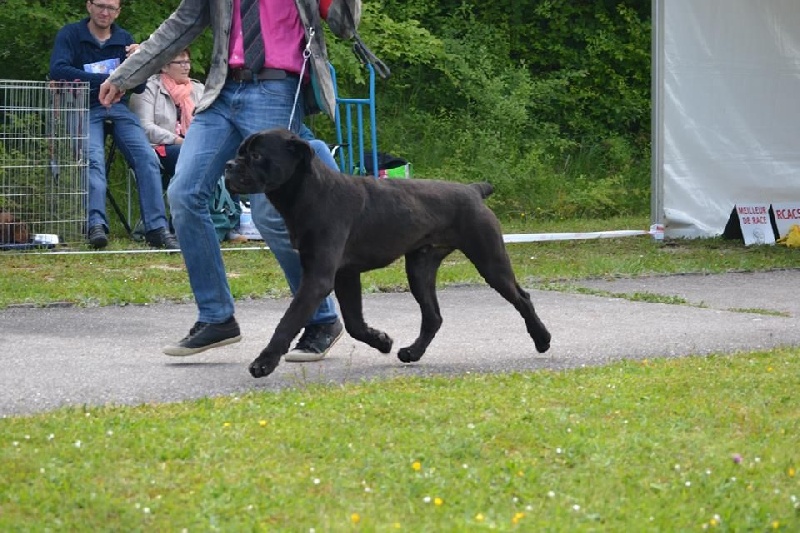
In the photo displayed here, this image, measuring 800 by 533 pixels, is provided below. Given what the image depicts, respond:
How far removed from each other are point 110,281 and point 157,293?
0.78m

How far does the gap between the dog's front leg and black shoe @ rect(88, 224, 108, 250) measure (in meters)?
6.18

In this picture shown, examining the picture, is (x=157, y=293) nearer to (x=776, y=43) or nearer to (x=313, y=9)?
(x=313, y=9)

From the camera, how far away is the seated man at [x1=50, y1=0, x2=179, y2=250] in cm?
1221

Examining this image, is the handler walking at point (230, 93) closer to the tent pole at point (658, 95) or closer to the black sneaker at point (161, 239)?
the black sneaker at point (161, 239)

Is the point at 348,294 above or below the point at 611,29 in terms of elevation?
below

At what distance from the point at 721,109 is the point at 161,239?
5244mm

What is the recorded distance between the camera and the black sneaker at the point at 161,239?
1220cm

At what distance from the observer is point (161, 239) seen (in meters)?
12.3

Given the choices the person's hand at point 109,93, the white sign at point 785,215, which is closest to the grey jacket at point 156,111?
the white sign at point 785,215

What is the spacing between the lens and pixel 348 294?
682 cm

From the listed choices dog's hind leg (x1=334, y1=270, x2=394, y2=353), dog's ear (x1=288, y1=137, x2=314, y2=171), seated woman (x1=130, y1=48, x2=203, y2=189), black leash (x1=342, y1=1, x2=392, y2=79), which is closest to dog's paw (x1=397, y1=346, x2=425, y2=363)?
dog's hind leg (x1=334, y1=270, x2=394, y2=353)

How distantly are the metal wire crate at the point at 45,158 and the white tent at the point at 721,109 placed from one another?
5.10 metres

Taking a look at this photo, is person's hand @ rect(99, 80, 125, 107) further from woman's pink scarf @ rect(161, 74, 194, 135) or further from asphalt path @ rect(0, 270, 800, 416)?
woman's pink scarf @ rect(161, 74, 194, 135)

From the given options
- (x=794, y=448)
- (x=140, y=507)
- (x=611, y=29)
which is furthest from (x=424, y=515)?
(x=611, y=29)
